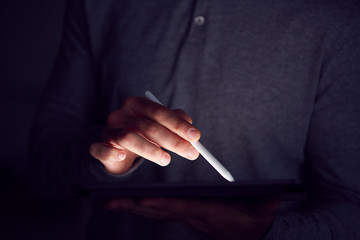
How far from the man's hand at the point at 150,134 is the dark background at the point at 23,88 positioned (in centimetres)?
170

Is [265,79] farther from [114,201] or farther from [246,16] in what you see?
[114,201]

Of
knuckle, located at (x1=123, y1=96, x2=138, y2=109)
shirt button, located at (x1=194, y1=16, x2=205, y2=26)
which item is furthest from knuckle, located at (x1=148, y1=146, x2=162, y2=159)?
shirt button, located at (x1=194, y1=16, x2=205, y2=26)

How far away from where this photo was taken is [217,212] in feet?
1.88

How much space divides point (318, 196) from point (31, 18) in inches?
90.1

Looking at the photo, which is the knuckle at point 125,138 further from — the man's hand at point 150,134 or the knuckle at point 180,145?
the knuckle at point 180,145

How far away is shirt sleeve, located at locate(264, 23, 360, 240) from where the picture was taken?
0.70 m

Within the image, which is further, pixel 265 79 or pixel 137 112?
pixel 265 79

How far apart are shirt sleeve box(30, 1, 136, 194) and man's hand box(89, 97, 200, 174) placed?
0.21 meters

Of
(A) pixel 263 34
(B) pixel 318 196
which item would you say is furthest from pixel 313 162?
(A) pixel 263 34

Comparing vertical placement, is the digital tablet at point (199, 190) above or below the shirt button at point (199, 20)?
below

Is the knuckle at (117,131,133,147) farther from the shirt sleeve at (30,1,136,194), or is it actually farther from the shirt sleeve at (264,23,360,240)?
the shirt sleeve at (264,23,360,240)

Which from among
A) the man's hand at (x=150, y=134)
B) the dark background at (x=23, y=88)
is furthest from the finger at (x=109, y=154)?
the dark background at (x=23, y=88)

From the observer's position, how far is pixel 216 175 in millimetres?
888

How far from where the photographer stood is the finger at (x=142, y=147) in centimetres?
56
